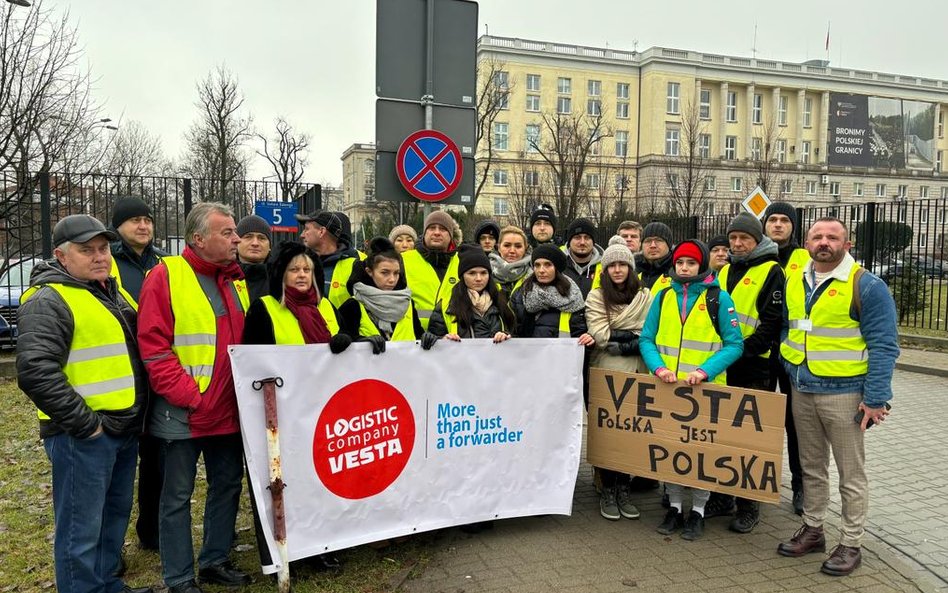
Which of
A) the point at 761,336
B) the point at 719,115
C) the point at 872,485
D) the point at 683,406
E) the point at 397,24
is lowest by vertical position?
the point at 872,485

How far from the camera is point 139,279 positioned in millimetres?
4285

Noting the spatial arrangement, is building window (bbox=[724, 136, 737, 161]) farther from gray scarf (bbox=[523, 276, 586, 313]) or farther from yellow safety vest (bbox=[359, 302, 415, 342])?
yellow safety vest (bbox=[359, 302, 415, 342])

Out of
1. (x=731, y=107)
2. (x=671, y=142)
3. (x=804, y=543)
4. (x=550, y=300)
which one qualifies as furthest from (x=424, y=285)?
(x=731, y=107)

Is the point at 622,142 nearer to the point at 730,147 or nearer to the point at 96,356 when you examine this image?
the point at 730,147

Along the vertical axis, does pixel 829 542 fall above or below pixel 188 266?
below

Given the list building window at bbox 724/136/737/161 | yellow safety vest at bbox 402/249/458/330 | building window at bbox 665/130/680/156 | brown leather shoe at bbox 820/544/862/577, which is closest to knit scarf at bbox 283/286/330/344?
yellow safety vest at bbox 402/249/458/330

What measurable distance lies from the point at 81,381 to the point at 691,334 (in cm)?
355

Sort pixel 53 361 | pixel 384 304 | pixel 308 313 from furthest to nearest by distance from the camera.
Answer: pixel 384 304
pixel 308 313
pixel 53 361

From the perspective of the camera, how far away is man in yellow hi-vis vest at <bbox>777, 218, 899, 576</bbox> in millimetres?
3684

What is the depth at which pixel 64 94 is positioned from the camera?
10.1 metres

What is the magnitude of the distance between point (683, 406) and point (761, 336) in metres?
→ 0.74

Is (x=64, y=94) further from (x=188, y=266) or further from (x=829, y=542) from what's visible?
(x=829, y=542)

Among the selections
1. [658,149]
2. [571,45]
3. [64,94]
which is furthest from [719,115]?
[64,94]

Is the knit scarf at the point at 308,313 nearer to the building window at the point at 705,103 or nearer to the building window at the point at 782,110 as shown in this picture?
the building window at the point at 705,103
